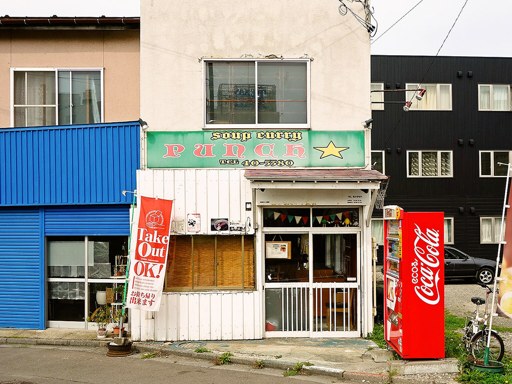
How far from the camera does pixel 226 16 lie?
11.7m

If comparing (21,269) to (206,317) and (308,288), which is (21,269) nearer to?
(206,317)

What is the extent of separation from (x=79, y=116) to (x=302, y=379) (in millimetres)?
7687

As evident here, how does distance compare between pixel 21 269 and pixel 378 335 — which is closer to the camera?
pixel 378 335

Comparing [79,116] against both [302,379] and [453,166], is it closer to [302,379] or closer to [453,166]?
[302,379]

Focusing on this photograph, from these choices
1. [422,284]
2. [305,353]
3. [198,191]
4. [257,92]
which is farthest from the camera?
[257,92]

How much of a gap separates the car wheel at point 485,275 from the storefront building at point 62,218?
1440 centimetres

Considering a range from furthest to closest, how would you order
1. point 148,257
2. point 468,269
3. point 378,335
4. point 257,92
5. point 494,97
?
point 494,97, point 468,269, point 257,92, point 378,335, point 148,257

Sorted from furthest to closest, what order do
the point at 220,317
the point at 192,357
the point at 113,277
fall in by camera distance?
the point at 113,277 < the point at 220,317 < the point at 192,357

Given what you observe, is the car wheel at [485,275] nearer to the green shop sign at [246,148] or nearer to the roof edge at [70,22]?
the green shop sign at [246,148]

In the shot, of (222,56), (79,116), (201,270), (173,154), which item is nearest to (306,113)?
A: (222,56)

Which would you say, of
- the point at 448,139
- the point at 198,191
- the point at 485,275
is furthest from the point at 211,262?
the point at 448,139

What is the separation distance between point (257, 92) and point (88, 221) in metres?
4.52

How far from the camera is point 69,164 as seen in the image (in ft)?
40.1

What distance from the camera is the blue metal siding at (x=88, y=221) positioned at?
12289 mm
